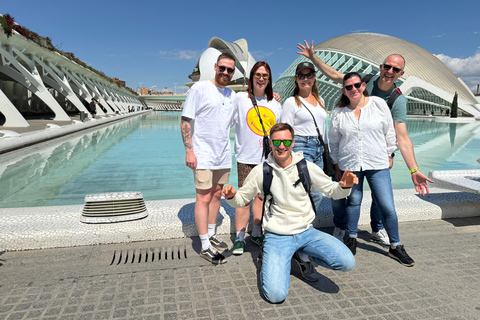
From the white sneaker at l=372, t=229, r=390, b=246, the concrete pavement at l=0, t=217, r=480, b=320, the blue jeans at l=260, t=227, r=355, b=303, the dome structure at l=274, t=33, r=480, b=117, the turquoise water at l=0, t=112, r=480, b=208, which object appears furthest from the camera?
the dome structure at l=274, t=33, r=480, b=117

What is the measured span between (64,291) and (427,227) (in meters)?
3.00

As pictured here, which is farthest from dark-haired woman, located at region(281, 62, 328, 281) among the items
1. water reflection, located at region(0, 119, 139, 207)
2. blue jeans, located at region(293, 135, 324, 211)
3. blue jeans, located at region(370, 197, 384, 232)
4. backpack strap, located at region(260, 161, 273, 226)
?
water reflection, located at region(0, 119, 139, 207)

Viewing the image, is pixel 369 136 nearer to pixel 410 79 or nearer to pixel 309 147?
pixel 309 147

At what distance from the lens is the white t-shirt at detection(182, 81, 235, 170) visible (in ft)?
7.98

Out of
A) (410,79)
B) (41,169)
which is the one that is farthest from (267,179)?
(410,79)

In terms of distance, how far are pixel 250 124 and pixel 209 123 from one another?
32 centimetres

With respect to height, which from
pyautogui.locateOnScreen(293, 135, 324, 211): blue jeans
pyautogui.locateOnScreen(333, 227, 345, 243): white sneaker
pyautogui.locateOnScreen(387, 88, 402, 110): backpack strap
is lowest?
pyautogui.locateOnScreen(333, 227, 345, 243): white sneaker

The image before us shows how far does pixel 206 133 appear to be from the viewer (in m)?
2.47

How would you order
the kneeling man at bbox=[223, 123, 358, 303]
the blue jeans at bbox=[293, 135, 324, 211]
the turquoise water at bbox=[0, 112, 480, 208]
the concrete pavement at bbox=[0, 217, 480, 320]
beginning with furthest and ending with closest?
the turquoise water at bbox=[0, 112, 480, 208]
the blue jeans at bbox=[293, 135, 324, 211]
the kneeling man at bbox=[223, 123, 358, 303]
the concrete pavement at bbox=[0, 217, 480, 320]

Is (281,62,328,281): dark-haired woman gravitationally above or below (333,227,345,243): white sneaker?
above

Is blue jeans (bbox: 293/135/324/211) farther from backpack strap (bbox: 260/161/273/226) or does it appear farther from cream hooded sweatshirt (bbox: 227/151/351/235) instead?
backpack strap (bbox: 260/161/273/226)

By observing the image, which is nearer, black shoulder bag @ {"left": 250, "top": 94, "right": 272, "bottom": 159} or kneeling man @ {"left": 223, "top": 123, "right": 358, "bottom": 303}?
kneeling man @ {"left": 223, "top": 123, "right": 358, "bottom": 303}

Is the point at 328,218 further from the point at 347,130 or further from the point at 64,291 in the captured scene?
the point at 64,291

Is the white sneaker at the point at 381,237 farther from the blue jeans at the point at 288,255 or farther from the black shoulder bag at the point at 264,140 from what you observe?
the black shoulder bag at the point at 264,140
